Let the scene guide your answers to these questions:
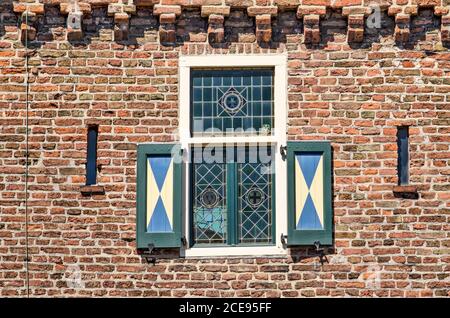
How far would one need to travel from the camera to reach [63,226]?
1225 cm

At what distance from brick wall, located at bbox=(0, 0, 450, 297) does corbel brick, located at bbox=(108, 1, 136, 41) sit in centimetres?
7

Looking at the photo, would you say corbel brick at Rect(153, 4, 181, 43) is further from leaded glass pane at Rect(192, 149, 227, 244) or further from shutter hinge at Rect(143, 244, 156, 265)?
shutter hinge at Rect(143, 244, 156, 265)

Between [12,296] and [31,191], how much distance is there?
1.25 meters

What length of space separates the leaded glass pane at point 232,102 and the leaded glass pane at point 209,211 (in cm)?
62

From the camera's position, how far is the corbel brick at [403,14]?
1234 cm

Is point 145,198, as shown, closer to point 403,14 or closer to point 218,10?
point 218,10

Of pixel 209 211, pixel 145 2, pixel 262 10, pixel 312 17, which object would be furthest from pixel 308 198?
pixel 145 2

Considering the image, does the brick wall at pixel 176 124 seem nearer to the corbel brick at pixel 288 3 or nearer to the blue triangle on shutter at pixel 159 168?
the corbel brick at pixel 288 3

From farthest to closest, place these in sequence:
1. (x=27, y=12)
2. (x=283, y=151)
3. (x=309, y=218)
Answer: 1. (x=27, y=12)
2. (x=283, y=151)
3. (x=309, y=218)

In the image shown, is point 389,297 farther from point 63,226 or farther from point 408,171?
point 63,226

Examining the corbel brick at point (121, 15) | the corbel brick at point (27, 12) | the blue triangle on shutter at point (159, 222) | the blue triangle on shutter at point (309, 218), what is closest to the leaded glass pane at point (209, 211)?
the blue triangle on shutter at point (159, 222)

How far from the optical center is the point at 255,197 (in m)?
12.4

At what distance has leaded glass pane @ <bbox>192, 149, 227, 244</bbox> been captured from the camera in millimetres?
12367

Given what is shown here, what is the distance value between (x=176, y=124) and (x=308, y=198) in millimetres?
1797
